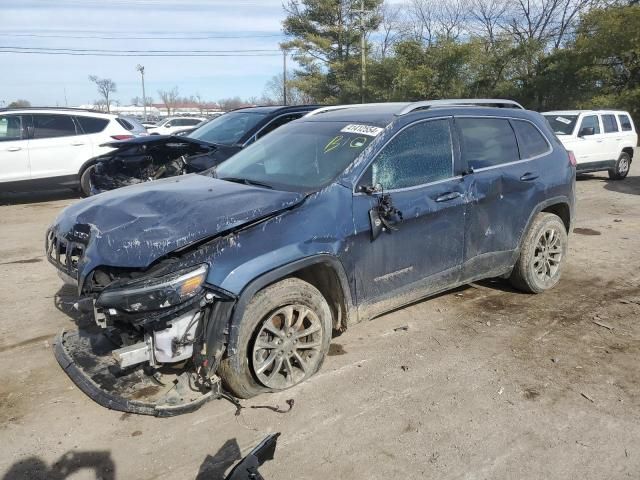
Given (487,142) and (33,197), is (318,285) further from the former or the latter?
(33,197)

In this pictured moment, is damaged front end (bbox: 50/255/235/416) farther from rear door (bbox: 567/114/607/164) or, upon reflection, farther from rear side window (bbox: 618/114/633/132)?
rear side window (bbox: 618/114/633/132)

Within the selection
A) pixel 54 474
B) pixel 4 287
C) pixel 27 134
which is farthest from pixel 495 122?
pixel 27 134

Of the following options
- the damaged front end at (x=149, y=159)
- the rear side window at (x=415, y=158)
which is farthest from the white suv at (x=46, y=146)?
the rear side window at (x=415, y=158)

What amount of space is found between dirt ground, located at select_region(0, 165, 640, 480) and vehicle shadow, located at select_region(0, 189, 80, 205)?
256 inches

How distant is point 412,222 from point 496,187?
3.44ft

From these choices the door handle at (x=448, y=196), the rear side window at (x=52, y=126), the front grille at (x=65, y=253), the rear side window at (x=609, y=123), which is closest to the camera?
the front grille at (x=65, y=253)

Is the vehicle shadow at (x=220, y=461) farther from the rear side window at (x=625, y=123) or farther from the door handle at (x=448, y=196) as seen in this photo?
the rear side window at (x=625, y=123)

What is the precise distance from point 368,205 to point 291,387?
1293 mm

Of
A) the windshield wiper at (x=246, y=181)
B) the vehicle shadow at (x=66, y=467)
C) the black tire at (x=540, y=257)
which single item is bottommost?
the vehicle shadow at (x=66, y=467)

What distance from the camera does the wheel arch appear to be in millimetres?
2967

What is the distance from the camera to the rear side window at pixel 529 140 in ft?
15.7

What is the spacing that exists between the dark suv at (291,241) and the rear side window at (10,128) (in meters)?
7.25

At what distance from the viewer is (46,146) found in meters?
9.96

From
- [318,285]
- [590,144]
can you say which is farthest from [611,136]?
[318,285]
